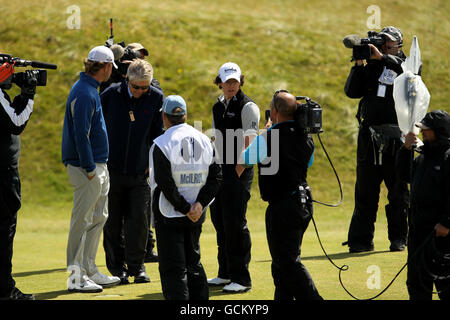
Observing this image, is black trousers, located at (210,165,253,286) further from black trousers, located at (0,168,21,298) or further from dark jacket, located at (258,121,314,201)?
black trousers, located at (0,168,21,298)

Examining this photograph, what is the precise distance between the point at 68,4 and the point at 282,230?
69.7 feet

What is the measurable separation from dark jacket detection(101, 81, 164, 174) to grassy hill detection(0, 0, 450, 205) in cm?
906

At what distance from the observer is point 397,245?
10461 millimetres

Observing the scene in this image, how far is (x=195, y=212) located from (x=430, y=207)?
2145mm

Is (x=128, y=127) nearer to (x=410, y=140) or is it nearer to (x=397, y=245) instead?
(x=410, y=140)

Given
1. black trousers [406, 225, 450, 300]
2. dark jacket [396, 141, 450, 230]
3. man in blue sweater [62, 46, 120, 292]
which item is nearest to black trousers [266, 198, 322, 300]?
black trousers [406, 225, 450, 300]

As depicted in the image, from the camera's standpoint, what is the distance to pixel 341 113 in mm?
21281

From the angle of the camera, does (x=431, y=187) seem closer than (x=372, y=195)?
Yes

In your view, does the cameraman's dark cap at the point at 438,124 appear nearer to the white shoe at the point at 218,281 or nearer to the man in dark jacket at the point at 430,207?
the man in dark jacket at the point at 430,207

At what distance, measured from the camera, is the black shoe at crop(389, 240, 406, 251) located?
34.3ft

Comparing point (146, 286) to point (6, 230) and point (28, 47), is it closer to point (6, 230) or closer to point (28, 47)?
point (6, 230)

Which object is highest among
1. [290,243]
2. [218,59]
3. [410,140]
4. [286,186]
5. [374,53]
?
[218,59]

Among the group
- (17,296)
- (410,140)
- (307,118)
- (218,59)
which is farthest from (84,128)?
(218,59)

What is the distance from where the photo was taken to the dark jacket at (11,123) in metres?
7.51
